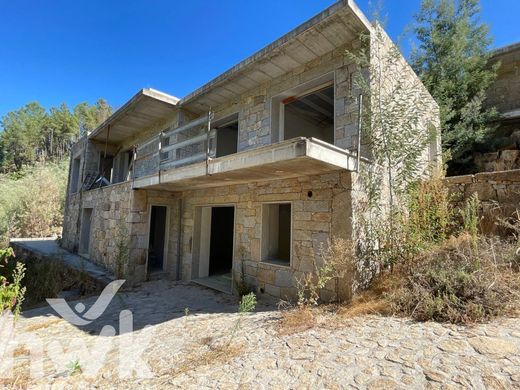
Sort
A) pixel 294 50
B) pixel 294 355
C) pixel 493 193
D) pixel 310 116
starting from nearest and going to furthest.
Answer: pixel 294 355 < pixel 493 193 < pixel 294 50 < pixel 310 116

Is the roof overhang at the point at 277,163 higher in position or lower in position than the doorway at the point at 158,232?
higher

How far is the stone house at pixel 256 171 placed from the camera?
186 inches

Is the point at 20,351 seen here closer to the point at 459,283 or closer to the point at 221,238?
the point at 459,283

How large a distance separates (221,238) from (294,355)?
7162 mm

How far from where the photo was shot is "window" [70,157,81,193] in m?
13.7

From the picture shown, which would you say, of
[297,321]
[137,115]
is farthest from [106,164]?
[297,321]

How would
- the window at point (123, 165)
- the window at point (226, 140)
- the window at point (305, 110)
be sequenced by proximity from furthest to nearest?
the window at point (123, 165), the window at point (226, 140), the window at point (305, 110)

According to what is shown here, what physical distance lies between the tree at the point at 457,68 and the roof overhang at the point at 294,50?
5.30 metres

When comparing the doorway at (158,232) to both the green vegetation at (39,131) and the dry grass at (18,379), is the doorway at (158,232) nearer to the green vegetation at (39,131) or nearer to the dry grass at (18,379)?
the dry grass at (18,379)

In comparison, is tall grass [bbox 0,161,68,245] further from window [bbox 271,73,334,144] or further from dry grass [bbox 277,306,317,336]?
dry grass [bbox 277,306,317,336]

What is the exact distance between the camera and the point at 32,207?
17.2m

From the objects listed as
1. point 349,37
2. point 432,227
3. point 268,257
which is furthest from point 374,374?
point 349,37

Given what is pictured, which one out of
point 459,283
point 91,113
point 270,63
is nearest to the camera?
point 459,283

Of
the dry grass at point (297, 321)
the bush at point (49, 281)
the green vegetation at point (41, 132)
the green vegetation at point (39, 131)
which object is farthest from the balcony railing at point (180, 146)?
the green vegetation at point (39, 131)
